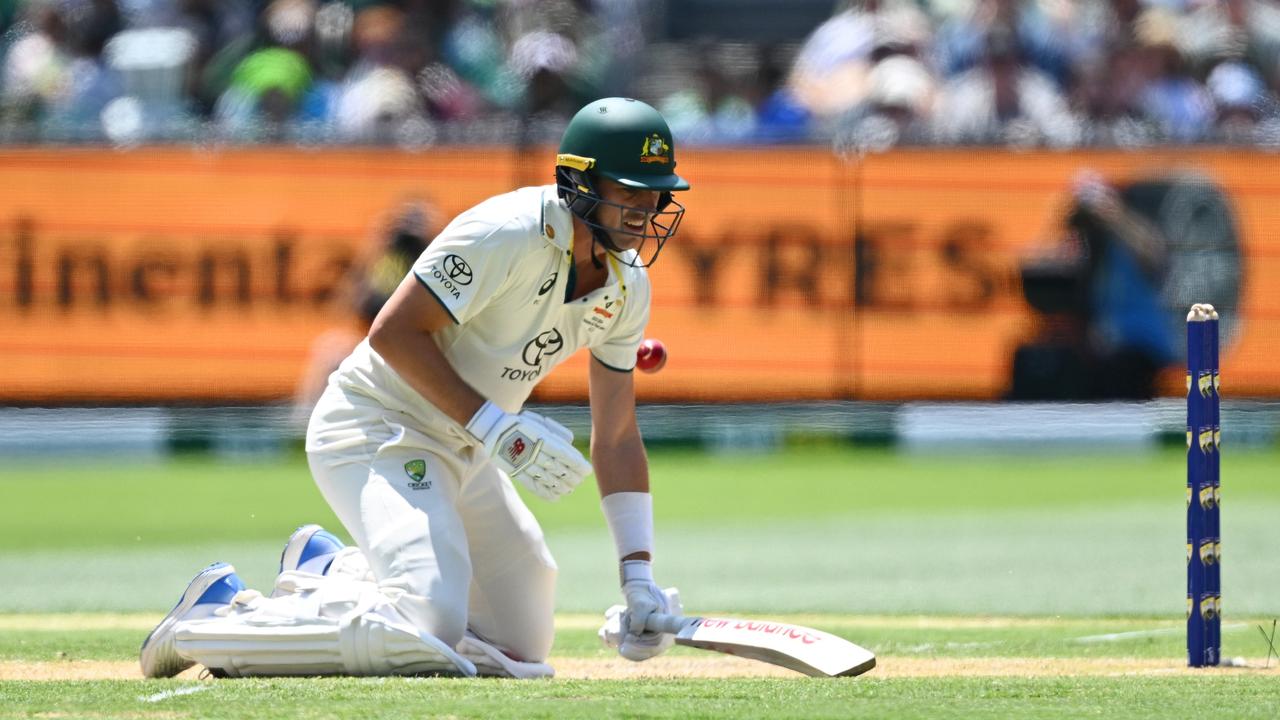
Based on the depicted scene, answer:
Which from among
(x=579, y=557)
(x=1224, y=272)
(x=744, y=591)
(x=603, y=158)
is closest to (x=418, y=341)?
(x=603, y=158)

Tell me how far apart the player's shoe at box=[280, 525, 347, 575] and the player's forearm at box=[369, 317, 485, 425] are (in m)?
0.89

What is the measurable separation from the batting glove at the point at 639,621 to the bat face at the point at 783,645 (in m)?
0.13

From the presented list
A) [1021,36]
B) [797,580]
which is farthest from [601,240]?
[1021,36]

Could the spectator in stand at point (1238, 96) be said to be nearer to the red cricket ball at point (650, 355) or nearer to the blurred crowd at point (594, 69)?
the blurred crowd at point (594, 69)

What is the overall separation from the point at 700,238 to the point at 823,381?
57.4 inches

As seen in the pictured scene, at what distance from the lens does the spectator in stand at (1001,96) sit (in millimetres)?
16016

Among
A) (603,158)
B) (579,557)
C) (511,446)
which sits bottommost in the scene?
(579,557)

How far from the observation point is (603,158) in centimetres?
635

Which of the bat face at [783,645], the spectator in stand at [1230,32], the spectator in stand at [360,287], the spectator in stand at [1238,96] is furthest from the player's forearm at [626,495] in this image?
the spectator in stand at [1230,32]

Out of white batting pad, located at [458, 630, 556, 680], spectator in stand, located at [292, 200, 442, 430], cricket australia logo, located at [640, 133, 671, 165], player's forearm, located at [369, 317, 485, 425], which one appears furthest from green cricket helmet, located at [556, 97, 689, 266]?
spectator in stand, located at [292, 200, 442, 430]

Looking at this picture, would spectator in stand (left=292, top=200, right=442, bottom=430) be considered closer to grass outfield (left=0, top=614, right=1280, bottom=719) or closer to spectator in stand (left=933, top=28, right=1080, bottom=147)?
spectator in stand (left=933, top=28, right=1080, bottom=147)

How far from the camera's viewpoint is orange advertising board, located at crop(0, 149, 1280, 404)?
14820 millimetres

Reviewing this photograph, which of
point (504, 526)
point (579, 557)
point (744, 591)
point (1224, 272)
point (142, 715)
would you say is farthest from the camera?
point (1224, 272)

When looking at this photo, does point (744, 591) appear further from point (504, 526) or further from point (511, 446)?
point (511, 446)
